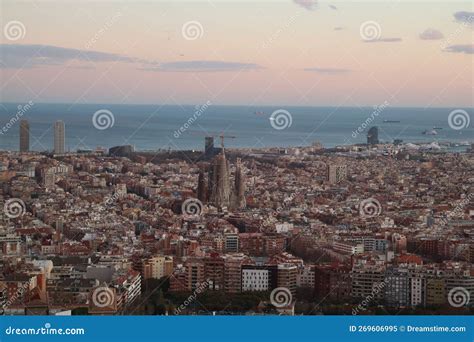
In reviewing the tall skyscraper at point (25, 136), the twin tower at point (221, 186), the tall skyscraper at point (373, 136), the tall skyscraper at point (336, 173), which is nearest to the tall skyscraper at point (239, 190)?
the twin tower at point (221, 186)

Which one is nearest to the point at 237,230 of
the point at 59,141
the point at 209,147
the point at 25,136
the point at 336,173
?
the point at 209,147

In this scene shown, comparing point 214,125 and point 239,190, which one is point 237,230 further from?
point 214,125

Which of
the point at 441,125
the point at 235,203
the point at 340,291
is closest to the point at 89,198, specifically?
the point at 235,203

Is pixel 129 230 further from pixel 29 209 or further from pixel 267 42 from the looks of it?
pixel 267 42

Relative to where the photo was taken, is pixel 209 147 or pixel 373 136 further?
pixel 373 136

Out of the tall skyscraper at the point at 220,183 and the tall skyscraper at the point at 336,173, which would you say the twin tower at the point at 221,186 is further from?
the tall skyscraper at the point at 336,173

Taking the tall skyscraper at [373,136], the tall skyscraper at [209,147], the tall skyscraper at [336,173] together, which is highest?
the tall skyscraper at [373,136]

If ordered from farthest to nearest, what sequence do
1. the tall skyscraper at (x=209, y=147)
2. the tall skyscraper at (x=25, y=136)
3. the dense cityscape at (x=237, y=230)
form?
the tall skyscraper at (x=209, y=147)
the tall skyscraper at (x=25, y=136)
the dense cityscape at (x=237, y=230)
